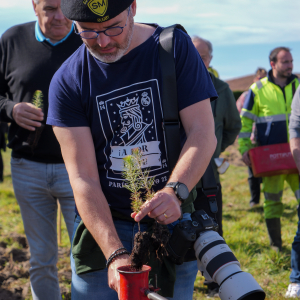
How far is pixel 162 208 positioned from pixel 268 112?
4.44 meters

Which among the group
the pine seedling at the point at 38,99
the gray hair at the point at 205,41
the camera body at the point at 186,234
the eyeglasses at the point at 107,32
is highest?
the gray hair at the point at 205,41

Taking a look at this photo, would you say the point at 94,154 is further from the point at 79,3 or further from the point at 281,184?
the point at 281,184

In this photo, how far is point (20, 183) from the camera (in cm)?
342

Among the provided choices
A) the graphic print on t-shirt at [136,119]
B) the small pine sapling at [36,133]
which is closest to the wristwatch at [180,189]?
the graphic print on t-shirt at [136,119]

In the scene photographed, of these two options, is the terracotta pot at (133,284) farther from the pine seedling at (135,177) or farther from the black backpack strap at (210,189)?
the black backpack strap at (210,189)

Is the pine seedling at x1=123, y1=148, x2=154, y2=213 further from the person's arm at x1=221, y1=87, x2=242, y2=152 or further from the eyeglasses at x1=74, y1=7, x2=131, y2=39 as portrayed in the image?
the person's arm at x1=221, y1=87, x2=242, y2=152

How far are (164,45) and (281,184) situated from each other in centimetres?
398

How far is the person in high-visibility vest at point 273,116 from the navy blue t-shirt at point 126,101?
378 centimetres

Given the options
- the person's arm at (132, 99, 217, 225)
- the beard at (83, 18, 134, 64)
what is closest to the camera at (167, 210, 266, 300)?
the person's arm at (132, 99, 217, 225)

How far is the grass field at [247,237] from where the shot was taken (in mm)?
4492

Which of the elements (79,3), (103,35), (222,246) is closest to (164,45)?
(103,35)

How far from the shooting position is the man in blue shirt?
10.9 ft

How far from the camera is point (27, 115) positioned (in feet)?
10.4

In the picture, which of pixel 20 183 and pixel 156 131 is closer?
pixel 156 131
